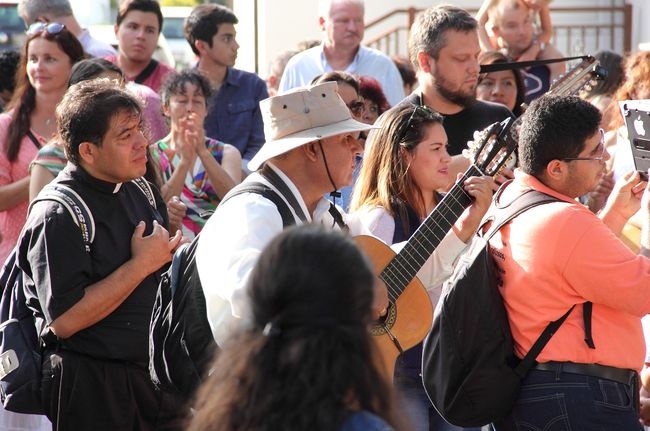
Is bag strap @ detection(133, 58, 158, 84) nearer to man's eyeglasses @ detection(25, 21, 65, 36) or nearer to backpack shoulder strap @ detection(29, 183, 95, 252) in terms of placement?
man's eyeglasses @ detection(25, 21, 65, 36)

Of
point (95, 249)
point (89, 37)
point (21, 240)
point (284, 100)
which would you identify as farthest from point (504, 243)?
point (89, 37)

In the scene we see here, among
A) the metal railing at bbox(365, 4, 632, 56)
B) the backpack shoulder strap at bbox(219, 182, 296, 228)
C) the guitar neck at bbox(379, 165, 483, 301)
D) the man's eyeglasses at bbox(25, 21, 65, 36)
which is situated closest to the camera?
the backpack shoulder strap at bbox(219, 182, 296, 228)

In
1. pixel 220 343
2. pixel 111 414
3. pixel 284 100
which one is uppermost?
pixel 284 100

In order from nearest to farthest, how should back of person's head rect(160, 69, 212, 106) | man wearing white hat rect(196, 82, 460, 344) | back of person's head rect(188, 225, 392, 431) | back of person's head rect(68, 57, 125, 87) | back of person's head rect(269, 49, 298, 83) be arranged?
back of person's head rect(188, 225, 392, 431)
man wearing white hat rect(196, 82, 460, 344)
back of person's head rect(68, 57, 125, 87)
back of person's head rect(160, 69, 212, 106)
back of person's head rect(269, 49, 298, 83)

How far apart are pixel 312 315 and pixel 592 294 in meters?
1.74

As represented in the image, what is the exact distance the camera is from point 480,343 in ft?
12.1

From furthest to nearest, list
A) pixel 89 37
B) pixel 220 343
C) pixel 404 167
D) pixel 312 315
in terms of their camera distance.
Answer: pixel 89 37, pixel 404 167, pixel 220 343, pixel 312 315

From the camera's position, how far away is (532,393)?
3.64 metres

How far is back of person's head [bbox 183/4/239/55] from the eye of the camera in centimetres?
766

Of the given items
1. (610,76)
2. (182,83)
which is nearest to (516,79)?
(610,76)

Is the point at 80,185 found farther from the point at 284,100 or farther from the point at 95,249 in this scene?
the point at 284,100

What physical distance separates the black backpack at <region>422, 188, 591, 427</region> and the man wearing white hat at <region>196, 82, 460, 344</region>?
26 centimetres

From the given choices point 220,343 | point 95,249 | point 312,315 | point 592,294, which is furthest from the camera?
point 95,249

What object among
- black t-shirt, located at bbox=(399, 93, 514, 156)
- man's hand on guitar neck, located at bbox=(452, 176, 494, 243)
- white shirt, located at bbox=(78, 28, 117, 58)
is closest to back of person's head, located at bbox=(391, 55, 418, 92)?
white shirt, located at bbox=(78, 28, 117, 58)
